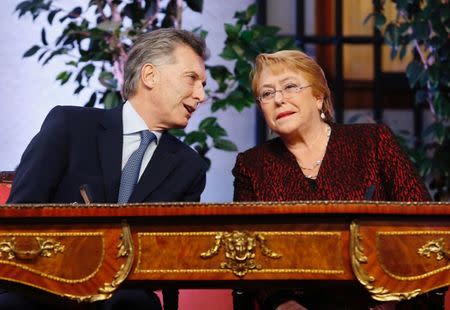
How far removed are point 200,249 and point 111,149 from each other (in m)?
0.69

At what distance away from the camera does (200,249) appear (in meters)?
2.05

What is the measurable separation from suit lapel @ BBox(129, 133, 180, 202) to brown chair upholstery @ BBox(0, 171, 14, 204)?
506 millimetres

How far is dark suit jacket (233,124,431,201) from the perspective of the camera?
9.09 ft

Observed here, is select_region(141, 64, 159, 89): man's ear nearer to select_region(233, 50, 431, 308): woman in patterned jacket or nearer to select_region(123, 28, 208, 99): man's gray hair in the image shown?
select_region(123, 28, 208, 99): man's gray hair

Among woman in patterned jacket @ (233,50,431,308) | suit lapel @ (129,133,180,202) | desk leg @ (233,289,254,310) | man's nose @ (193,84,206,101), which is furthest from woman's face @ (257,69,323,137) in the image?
desk leg @ (233,289,254,310)

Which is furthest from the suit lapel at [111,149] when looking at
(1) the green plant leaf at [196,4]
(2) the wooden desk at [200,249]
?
(1) the green plant leaf at [196,4]

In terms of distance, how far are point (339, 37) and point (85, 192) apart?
3.22m

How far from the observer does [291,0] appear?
5.29 metres

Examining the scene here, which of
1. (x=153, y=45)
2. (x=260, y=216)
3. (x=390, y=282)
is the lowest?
(x=390, y=282)

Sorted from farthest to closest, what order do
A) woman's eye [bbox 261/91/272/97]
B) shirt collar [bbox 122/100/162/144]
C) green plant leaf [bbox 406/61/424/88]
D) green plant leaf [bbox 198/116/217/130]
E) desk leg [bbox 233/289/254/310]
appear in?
green plant leaf [bbox 406/61/424/88] → green plant leaf [bbox 198/116/217/130] → woman's eye [bbox 261/91/272/97] → shirt collar [bbox 122/100/162/144] → desk leg [bbox 233/289/254/310]

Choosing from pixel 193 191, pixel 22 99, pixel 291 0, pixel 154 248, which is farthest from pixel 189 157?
pixel 291 0

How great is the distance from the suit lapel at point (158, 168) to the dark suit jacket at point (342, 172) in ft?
0.74

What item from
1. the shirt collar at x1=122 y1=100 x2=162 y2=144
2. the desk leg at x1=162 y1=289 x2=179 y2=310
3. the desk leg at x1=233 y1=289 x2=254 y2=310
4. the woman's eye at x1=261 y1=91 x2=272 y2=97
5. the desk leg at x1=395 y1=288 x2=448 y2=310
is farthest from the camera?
the woman's eye at x1=261 y1=91 x2=272 y2=97

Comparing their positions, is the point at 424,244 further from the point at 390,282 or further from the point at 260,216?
the point at 260,216
